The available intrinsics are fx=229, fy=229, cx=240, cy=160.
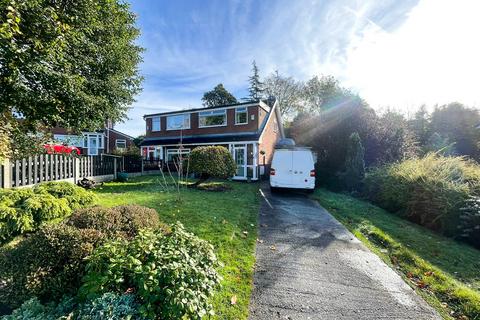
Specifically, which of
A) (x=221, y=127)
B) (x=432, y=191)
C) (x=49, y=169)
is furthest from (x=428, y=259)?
(x=221, y=127)

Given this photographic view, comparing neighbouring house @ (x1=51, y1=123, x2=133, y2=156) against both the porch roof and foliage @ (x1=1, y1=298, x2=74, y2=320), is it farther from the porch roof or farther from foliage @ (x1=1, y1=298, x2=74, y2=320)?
foliage @ (x1=1, y1=298, x2=74, y2=320)

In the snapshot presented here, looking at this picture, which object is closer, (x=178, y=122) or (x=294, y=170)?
(x=294, y=170)

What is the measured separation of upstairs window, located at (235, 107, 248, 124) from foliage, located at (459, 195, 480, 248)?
13.8 meters

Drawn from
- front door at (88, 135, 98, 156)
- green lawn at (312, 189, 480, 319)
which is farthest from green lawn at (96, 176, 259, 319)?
front door at (88, 135, 98, 156)

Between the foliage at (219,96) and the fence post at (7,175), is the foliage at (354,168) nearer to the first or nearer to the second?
the fence post at (7,175)

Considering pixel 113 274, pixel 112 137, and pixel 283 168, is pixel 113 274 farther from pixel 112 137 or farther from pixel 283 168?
pixel 112 137

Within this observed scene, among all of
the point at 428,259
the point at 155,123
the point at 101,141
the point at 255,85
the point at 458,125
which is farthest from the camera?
the point at 255,85

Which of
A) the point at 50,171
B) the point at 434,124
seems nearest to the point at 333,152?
the point at 50,171

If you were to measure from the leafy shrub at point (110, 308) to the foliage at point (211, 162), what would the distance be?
9.60 meters

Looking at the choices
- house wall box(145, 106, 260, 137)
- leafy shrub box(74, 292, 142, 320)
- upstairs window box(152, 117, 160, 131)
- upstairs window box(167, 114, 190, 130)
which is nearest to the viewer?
leafy shrub box(74, 292, 142, 320)

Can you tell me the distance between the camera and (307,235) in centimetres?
575

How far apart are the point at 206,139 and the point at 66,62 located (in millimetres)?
12751

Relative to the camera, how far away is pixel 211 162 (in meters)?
11.5

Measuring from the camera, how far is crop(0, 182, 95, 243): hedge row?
356 centimetres
